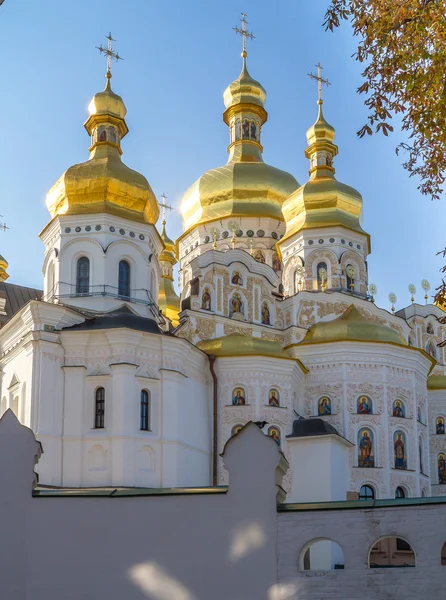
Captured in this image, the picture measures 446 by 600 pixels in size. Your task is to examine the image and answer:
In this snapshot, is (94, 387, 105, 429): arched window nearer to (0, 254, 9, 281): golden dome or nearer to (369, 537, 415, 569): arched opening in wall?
(369, 537, 415, 569): arched opening in wall

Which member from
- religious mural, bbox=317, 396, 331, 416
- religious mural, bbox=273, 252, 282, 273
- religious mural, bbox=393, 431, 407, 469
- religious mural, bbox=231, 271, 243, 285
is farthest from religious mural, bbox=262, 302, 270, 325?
religious mural, bbox=273, 252, 282, 273

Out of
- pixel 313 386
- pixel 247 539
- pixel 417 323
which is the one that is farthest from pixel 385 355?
pixel 247 539

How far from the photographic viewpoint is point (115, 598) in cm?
1316

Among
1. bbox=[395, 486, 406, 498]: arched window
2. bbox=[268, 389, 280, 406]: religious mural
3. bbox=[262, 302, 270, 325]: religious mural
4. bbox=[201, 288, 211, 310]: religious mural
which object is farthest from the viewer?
bbox=[262, 302, 270, 325]: religious mural

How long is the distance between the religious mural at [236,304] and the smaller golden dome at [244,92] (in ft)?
45.2

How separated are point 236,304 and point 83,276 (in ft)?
17.1

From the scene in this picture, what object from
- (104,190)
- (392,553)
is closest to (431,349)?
(104,190)

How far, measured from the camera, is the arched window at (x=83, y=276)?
1105 inches

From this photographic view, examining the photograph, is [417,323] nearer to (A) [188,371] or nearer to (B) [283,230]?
(B) [283,230]

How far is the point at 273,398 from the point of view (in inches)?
1091

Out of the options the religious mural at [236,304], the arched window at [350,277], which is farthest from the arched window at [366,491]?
the arched window at [350,277]

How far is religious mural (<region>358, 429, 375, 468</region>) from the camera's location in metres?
28.0

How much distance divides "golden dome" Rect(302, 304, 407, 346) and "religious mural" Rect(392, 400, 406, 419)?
183 centimetres

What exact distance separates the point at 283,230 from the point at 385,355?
10731 millimetres
